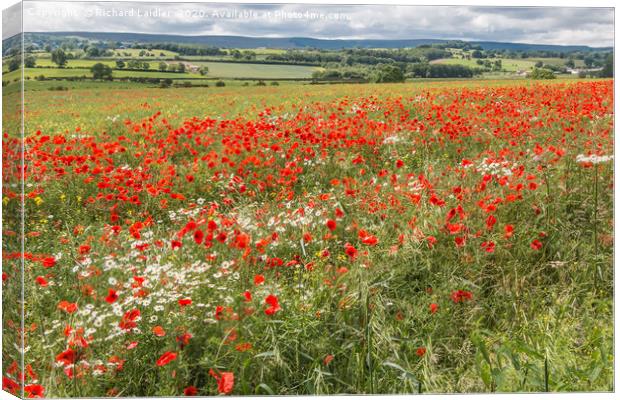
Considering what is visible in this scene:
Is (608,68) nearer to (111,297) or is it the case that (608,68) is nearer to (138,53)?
(138,53)

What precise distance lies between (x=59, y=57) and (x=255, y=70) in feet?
3.88

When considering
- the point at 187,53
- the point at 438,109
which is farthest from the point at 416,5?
the point at 187,53

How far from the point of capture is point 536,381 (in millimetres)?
4152

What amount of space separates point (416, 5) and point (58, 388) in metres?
3.12

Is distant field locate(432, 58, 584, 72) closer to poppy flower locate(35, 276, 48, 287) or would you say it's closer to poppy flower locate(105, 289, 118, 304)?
poppy flower locate(105, 289, 118, 304)

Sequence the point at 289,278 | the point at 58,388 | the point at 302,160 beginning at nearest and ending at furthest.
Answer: the point at 58,388 → the point at 289,278 → the point at 302,160

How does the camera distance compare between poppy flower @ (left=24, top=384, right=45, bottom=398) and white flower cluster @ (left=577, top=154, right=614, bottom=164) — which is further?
white flower cluster @ (left=577, top=154, right=614, bottom=164)

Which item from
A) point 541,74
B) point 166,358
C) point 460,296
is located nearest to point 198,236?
point 166,358

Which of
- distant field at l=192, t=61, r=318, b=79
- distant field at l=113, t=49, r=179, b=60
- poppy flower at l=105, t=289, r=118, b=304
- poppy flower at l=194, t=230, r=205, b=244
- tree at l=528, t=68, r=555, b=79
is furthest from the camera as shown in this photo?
tree at l=528, t=68, r=555, b=79

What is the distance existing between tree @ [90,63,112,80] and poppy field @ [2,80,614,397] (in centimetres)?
9

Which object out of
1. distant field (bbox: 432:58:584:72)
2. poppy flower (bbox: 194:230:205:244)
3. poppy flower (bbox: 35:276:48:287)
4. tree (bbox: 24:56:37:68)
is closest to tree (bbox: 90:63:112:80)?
tree (bbox: 24:56:37:68)

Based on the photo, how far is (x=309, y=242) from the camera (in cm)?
430

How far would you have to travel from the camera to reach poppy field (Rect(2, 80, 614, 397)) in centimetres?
399

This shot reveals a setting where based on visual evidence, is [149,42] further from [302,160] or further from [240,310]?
[240,310]
